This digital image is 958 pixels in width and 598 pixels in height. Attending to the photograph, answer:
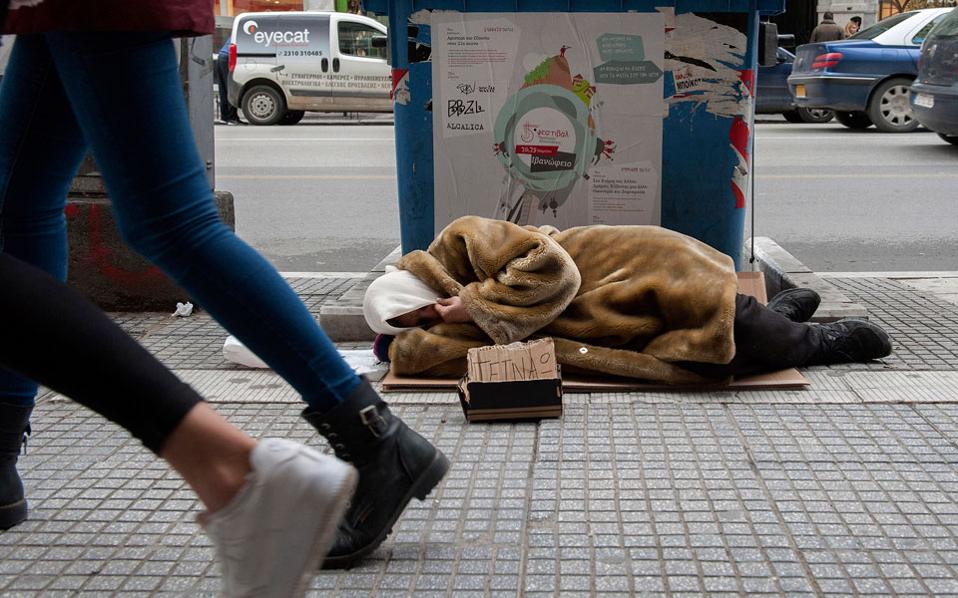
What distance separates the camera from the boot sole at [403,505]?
94.7 inches

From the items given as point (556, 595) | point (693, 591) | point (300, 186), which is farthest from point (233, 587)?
point (300, 186)

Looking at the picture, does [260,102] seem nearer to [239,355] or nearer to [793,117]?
[793,117]

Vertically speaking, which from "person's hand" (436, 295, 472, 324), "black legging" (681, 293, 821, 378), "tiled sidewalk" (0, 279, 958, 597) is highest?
"person's hand" (436, 295, 472, 324)

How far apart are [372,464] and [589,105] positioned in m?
2.49

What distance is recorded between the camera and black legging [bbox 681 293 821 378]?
379 centimetres

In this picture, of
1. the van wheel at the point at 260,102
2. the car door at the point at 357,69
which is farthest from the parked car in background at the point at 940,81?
the van wheel at the point at 260,102

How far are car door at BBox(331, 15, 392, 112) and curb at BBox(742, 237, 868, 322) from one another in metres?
13.3

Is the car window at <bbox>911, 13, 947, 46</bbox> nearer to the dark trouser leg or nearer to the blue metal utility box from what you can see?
the blue metal utility box

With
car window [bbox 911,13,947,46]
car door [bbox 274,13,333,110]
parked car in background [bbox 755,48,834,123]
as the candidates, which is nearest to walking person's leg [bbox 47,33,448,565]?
car window [bbox 911,13,947,46]

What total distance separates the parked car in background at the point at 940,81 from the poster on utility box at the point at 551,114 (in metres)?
7.90

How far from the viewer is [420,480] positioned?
2400mm

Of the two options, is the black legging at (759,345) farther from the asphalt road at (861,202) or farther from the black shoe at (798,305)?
the asphalt road at (861,202)

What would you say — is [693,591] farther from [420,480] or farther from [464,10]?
[464,10]

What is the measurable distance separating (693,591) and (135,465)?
1.51 meters
